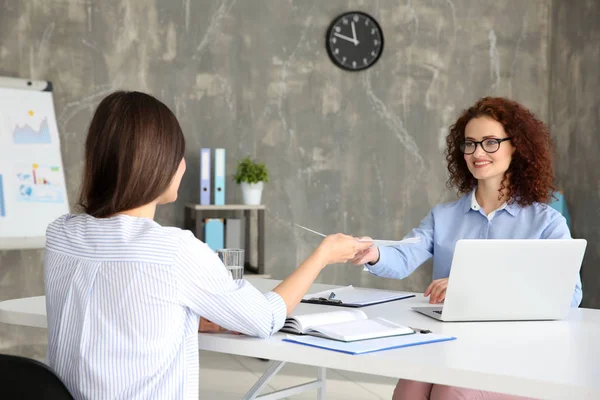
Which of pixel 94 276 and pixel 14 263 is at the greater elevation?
pixel 94 276

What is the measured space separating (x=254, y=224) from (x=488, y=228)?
2.66 m

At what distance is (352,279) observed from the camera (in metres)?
5.29

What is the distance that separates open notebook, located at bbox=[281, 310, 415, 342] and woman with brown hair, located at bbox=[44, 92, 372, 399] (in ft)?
0.53

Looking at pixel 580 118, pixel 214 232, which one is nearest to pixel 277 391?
pixel 214 232

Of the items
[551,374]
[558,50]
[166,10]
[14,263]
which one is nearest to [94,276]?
[551,374]

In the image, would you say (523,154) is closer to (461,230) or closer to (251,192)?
(461,230)

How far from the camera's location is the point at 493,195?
2.59 metres

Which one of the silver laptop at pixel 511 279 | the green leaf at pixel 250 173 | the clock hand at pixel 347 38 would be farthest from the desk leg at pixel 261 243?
the silver laptop at pixel 511 279

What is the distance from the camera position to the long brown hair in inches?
58.2

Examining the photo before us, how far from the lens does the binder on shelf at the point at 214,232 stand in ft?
15.1

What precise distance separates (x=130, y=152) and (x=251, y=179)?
10.7 feet

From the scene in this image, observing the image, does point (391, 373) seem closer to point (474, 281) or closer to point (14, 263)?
point (474, 281)

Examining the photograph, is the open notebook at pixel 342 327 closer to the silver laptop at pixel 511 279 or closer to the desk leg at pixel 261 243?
the silver laptop at pixel 511 279

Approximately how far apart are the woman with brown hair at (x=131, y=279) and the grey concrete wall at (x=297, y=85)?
3.23 metres
